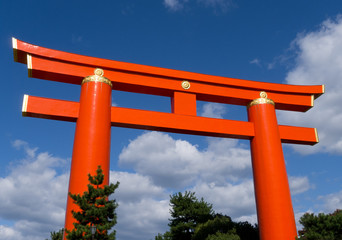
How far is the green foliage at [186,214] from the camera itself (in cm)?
2309

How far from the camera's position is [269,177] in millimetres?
→ 14305

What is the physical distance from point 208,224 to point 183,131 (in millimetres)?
9358

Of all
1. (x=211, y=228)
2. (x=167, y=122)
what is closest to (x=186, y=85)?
(x=167, y=122)

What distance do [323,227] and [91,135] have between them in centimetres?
906

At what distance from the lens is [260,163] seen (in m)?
14.7

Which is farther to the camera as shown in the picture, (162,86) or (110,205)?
(162,86)

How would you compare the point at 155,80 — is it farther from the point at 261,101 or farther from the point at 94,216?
the point at 94,216

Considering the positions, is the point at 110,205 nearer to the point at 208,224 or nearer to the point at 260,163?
the point at 260,163

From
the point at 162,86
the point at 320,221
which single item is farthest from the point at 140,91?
the point at 320,221

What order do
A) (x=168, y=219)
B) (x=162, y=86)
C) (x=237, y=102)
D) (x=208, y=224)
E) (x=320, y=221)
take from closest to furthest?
(x=320, y=221) < (x=162, y=86) < (x=237, y=102) < (x=208, y=224) < (x=168, y=219)

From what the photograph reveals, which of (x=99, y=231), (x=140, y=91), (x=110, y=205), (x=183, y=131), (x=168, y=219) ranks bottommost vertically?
(x=99, y=231)

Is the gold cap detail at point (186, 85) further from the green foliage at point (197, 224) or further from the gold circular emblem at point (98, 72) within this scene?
the green foliage at point (197, 224)

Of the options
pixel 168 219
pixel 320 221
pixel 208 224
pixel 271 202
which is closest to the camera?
pixel 320 221

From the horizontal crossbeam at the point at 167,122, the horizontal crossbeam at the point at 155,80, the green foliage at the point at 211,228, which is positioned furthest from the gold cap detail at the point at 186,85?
the green foliage at the point at 211,228
